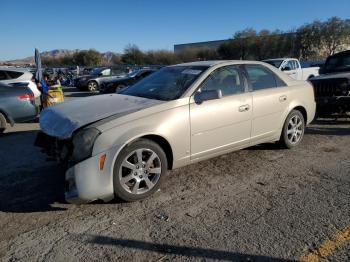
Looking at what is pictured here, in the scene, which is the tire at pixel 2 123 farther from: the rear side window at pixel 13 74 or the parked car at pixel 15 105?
the rear side window at pixel 13 74

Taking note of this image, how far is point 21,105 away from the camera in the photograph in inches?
304

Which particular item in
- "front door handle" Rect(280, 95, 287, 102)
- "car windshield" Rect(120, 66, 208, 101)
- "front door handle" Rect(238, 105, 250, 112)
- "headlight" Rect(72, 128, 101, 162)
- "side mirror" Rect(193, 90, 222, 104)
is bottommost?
"headlight" Rect(72, 128, 101, 162)

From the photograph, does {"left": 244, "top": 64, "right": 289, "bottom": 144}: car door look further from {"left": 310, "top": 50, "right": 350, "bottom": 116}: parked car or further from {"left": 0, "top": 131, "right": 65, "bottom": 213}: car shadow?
{"left": 0, "top": 131, "right": 65, "bottom": 213}: car shadow

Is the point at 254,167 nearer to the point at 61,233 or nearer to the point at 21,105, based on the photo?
the point at 61,233

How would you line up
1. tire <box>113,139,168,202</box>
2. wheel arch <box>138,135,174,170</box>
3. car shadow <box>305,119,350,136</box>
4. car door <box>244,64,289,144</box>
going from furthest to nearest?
car shadow <box>305,119,350,136</box> → car door <box>244,64,289,144</box> → wheel arch <box>138,135,174,170</box> → tire <box>113,139,168,202</box>

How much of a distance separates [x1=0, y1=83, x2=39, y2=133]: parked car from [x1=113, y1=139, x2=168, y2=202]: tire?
505cm

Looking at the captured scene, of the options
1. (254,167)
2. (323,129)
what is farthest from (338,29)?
(254,167)

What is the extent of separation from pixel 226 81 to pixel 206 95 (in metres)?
0.66

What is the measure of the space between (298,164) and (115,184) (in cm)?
288

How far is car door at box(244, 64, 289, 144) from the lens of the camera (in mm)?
4980

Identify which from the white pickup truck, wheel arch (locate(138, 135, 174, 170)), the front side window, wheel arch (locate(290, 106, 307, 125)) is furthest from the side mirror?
the white pickup truck

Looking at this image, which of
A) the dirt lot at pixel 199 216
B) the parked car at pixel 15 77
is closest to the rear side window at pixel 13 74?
the parked car at pixel 15 77

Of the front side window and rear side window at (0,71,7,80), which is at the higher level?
rear side window at (0,71,7,80)

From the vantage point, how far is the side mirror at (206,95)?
4242mm
